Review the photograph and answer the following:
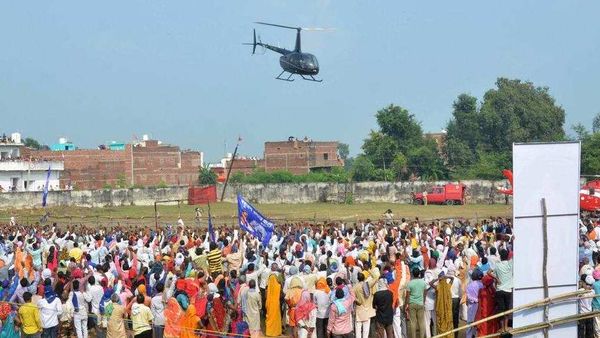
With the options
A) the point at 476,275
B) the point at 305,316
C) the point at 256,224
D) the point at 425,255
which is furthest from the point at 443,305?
the point at 256,224

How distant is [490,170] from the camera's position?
64.2 meters

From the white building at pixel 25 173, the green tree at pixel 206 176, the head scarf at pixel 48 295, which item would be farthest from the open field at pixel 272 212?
the head scarf at pixel 48 295

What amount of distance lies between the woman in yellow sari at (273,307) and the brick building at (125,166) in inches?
2488

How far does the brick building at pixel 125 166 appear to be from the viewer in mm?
77500

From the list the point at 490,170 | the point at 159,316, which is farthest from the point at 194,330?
the point at 490,170

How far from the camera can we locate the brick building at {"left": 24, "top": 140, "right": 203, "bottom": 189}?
7750 cm

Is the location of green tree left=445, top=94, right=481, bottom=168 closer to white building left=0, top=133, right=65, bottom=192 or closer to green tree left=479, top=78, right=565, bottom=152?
green tree left=479, top=78, right=565, bottom=152

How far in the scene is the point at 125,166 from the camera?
79.8 m

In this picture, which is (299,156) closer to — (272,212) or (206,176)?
(206,176)

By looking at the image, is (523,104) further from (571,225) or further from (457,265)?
(571,225)

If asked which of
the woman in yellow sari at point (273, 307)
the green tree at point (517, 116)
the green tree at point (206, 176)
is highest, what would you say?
the green tree at point (517, 116)

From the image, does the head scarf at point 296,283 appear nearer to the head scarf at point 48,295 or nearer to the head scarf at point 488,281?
the head scarf at point 488,281

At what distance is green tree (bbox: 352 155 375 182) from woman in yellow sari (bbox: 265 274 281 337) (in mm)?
55948

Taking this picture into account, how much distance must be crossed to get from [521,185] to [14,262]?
15.1 meters
